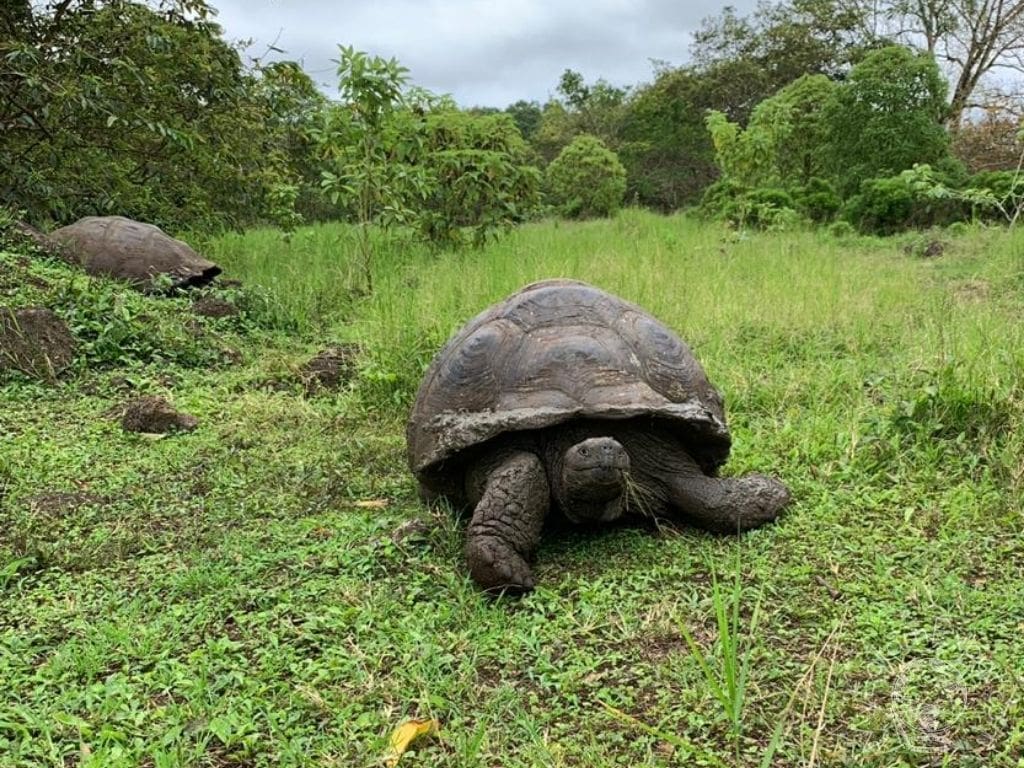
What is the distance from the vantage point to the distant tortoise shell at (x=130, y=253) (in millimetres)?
6473

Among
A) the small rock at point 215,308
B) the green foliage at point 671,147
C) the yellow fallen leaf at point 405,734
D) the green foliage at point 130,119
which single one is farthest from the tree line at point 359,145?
the green foliage at point 671,147

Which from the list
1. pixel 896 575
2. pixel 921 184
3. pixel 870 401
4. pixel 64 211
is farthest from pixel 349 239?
pixel 896 575

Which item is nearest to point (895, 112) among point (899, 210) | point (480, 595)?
point (899, 210)

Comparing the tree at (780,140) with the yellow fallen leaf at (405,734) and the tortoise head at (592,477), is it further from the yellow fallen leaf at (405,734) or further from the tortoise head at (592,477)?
the yellow fallen leaf at (405,734)

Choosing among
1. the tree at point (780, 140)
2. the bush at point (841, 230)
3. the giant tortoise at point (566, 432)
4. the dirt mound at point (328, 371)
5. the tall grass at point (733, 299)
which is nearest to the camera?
the giant tortoise at point (566, 432)

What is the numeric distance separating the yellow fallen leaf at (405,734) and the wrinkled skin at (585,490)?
1.96 ft

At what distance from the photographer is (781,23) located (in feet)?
77.2

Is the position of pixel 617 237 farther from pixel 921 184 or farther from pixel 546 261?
pixel 921 184

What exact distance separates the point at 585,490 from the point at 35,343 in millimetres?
3592

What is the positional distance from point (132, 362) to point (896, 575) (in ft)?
14.0

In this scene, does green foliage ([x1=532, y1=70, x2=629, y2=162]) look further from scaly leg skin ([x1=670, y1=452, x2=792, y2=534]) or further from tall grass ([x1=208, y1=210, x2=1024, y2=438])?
scaly leg skin ([x1=670, y1=452, x2=792, y2=534])

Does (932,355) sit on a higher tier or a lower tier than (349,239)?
lower

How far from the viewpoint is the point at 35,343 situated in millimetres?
4562

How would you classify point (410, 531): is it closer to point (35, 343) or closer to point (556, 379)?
point (556, 379)
